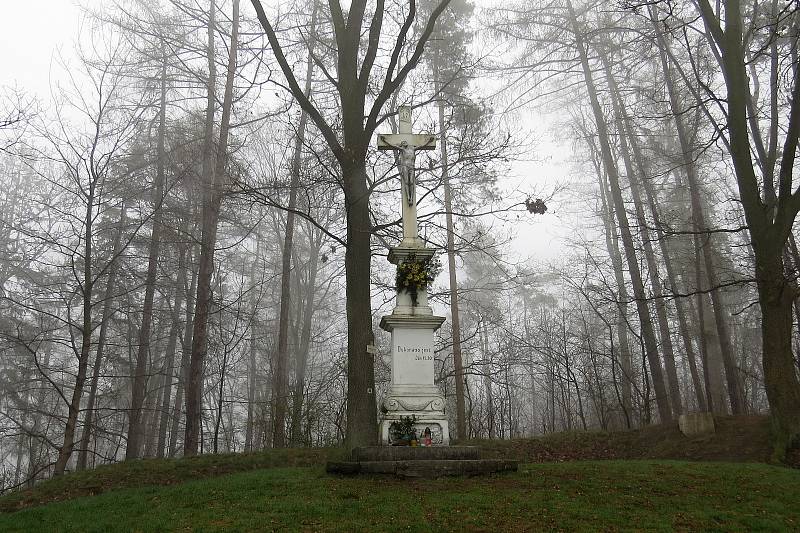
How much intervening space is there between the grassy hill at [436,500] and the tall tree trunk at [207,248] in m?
2.83

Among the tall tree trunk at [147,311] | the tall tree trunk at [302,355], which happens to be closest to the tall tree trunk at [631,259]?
the tall tree trunk at [302,355]

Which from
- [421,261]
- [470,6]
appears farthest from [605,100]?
[421,261]

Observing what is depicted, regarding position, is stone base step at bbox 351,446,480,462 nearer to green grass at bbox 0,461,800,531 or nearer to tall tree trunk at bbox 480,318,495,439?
green grass at bbox 0,461,800,531

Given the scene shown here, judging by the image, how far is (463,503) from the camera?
18.3 feet

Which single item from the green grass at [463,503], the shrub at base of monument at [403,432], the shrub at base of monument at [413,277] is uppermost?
the shrub at base of monument at [413,277]

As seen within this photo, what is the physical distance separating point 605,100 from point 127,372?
688 inches

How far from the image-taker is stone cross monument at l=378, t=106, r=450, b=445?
7.84 meters

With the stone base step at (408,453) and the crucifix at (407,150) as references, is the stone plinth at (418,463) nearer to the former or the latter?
the stone base step at (408,453)

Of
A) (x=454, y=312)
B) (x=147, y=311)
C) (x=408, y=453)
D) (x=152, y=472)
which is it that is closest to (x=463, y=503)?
(x=408, y=453)

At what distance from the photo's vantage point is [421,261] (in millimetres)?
8703

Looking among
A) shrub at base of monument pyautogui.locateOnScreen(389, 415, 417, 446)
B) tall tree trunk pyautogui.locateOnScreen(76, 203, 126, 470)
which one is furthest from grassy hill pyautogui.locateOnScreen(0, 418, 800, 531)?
tall tree trunk pyautogui.locateOnScreen(76, 203, 126, 470)

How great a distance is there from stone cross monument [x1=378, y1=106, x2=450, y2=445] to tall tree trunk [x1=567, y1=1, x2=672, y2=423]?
522 cm

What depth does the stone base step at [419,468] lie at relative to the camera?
22.7 feet

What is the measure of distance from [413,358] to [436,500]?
2681mm
